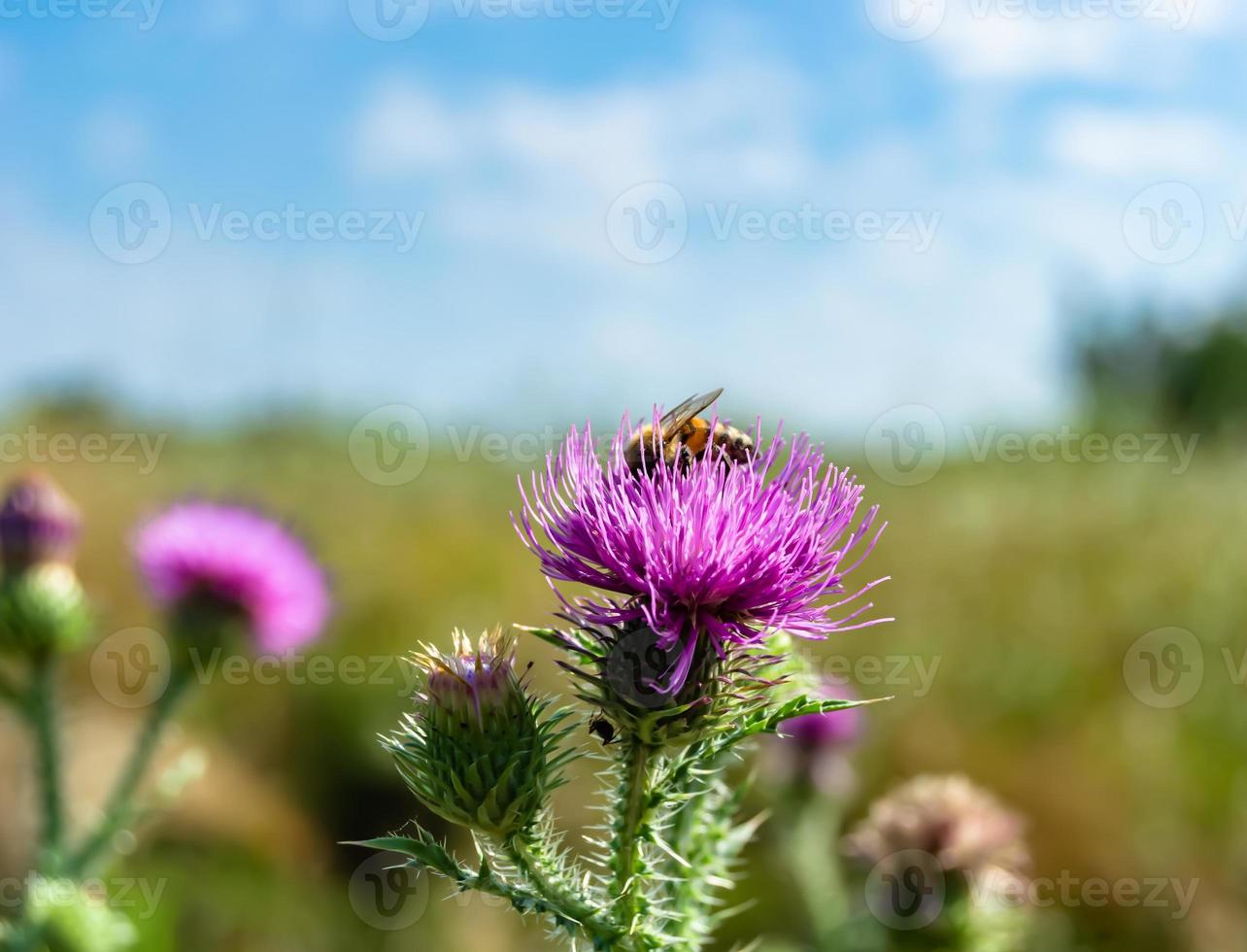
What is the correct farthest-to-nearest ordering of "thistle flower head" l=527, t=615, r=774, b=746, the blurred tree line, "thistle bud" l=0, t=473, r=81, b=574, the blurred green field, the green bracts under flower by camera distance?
the blurred tree line
the blurred green field
"thistle bud" l=0, t=473, r=81, b=574
the green bracts under flower
"thistle flower head" l=527, t=615, r=774, b=746

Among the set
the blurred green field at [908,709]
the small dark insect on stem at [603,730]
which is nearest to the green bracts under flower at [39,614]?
the blurred green field at [908,709]

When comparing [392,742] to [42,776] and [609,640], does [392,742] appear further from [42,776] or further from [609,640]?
[42,776]

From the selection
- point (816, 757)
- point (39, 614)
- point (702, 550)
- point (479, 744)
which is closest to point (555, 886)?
point (479, 744)

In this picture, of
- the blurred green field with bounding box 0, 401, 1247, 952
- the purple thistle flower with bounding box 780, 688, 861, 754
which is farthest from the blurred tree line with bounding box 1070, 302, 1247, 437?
the purple thistle flower with bounding box 780, 688, 861, 754

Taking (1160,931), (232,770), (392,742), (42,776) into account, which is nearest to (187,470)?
(232,770)

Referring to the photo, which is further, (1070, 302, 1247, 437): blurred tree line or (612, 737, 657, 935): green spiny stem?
(1070, 302, 1247, 437): blurred tree line

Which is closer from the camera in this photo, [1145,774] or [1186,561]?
[1145,774]

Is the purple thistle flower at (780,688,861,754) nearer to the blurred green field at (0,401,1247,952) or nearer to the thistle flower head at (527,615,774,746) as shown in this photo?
the blurred green field at (0,401,1247,952)
